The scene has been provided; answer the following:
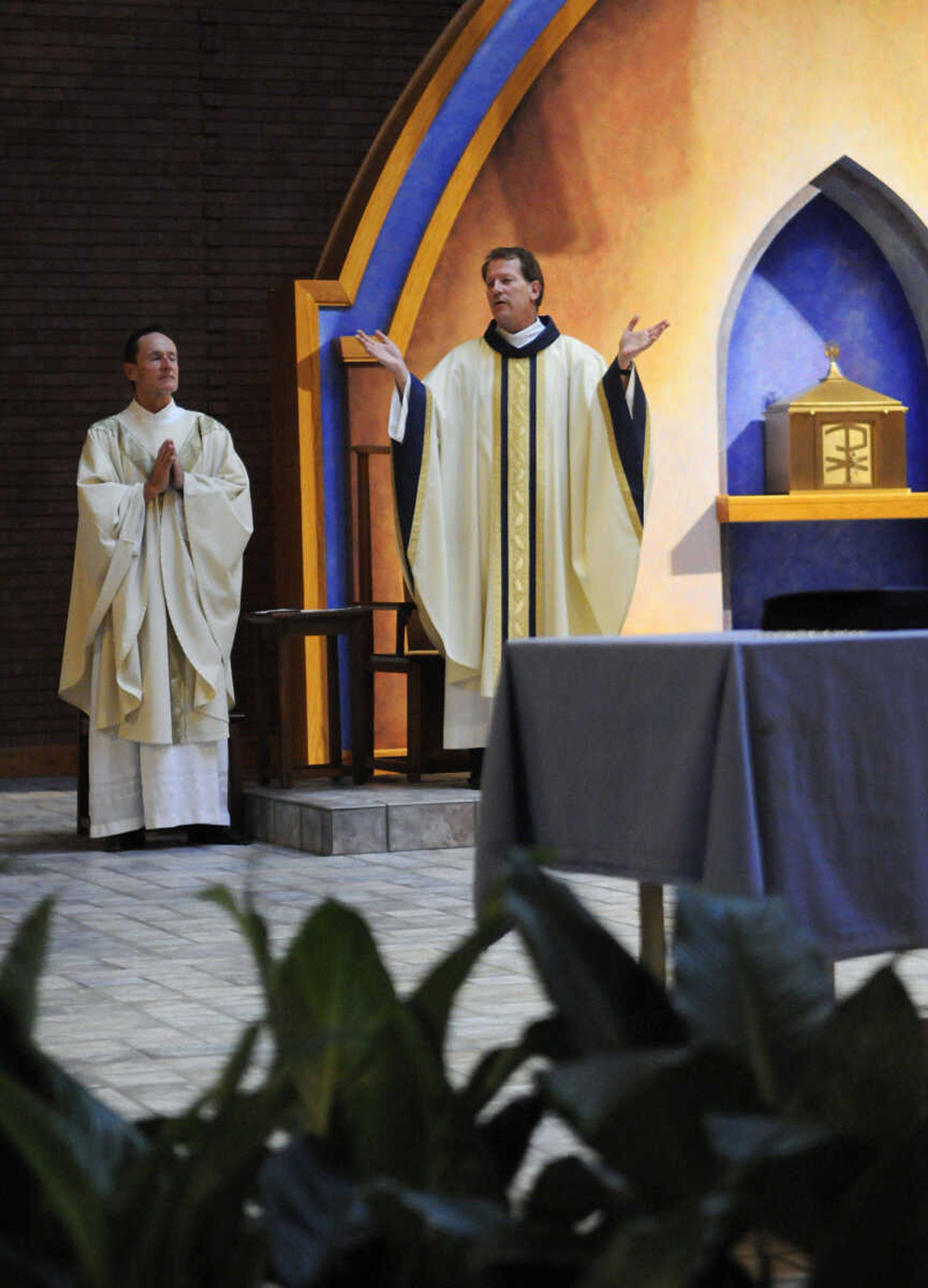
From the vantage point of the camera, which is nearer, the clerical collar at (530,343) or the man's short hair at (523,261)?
the man's short hair at (523,261)

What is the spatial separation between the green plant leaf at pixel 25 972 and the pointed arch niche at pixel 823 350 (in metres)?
7.77

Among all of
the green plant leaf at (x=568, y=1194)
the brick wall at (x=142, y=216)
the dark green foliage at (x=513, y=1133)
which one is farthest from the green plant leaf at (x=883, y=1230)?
A: the brick wall at (x=142, y=216)

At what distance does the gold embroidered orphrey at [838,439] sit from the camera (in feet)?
29.1

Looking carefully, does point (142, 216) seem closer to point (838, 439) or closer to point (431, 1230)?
point (838, 439)

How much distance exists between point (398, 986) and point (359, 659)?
3.30m

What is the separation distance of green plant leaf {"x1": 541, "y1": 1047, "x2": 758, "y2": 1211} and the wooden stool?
6.23 m

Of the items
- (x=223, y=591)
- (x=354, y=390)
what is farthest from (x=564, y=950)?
(x=354, y=390)

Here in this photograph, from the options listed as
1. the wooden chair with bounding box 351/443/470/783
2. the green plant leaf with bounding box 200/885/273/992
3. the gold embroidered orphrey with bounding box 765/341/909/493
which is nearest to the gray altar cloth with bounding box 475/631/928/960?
the green plant leaf with bounding box 200/885/273/992

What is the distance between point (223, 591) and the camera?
746cm

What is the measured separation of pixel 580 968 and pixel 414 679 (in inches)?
243

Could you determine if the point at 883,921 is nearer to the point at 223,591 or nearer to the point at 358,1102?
the point at 358,1102

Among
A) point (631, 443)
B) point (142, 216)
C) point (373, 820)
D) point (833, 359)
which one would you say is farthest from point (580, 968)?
point (142, 216)

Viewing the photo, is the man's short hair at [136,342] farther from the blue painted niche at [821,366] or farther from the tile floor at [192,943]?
the blue painted niche at [821,366]

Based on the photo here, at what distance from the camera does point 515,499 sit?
7.47 m
